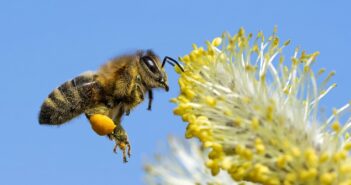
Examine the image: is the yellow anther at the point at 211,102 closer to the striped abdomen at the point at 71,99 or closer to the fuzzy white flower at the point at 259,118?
the fuzzy white flower at the point at 259,118

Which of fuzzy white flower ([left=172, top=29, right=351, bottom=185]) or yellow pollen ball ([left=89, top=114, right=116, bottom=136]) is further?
yellow pollen ball ([left=89, top=114, right=116, bottom=136])

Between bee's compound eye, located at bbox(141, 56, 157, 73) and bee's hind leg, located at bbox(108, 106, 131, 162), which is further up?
bee's compound eye, located at bbox(141, 56, 157, 73)

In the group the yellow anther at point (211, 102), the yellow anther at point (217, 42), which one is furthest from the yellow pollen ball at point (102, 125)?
the yellow anther at point (211, 102)

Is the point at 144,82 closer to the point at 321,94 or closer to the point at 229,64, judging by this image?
the point at 229,64

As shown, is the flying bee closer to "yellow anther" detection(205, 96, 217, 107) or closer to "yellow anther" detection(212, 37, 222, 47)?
"yellow anther" detection(212, 37, 222, 47)

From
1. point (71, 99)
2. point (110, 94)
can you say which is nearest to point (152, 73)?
point (110, 94)

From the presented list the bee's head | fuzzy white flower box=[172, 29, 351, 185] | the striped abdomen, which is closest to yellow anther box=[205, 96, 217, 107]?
fuzzy white flower box=[172, 29, 351, 185]
